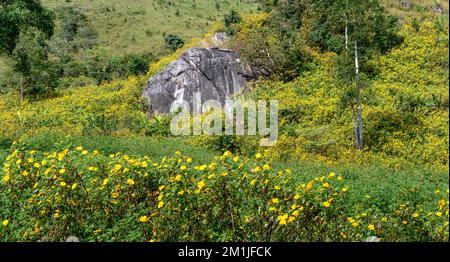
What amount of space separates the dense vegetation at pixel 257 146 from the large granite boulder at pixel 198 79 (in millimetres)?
935

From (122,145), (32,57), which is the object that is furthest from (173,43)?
(122,145)

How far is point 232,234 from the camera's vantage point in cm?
438

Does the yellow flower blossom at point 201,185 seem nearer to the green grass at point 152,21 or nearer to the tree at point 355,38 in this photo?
the tree at point 355,38

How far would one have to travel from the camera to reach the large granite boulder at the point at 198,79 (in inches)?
865

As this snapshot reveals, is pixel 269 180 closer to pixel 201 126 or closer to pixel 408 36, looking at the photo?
pixel 201 126

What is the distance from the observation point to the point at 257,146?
612 inches

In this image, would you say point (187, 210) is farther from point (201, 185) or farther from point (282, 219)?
point (282, 219)

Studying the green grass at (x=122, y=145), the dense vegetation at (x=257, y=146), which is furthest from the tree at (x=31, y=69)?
the green grass at (x=122, y=145)

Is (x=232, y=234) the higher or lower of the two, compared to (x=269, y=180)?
lower

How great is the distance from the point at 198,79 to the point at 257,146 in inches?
308

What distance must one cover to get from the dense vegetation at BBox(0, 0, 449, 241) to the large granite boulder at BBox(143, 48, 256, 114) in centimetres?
93

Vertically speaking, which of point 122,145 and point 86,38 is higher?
point 122,145
